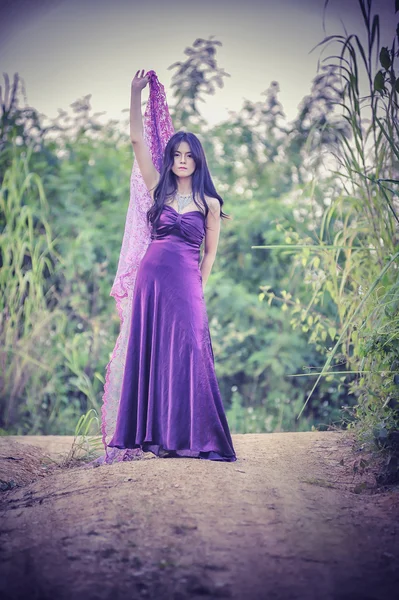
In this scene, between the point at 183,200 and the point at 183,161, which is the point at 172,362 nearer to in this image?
the point at 183,200

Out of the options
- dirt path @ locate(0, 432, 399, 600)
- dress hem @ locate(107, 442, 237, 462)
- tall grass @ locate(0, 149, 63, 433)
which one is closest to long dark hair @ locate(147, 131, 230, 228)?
dress hem @ locate(107, 442, 237, 462)

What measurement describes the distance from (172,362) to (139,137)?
118cm

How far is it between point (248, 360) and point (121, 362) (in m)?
2.17

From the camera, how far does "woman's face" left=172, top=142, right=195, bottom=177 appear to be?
2.95 metres

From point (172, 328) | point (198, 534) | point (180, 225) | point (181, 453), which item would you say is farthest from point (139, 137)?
point (198, 534)

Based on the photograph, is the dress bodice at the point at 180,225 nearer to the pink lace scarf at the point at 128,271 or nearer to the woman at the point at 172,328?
the woman at the point at 172,328

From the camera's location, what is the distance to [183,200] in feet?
9.86

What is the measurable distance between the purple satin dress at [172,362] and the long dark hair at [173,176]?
59 millimetres

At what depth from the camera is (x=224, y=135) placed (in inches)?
230

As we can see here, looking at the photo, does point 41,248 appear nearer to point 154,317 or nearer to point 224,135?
point 224,135

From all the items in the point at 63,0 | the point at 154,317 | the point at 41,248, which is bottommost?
the point at 154,317

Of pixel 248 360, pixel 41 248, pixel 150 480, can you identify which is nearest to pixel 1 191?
pixel 41 248

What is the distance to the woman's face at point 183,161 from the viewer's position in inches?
116

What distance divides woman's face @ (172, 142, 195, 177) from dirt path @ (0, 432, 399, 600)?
4.85ft
